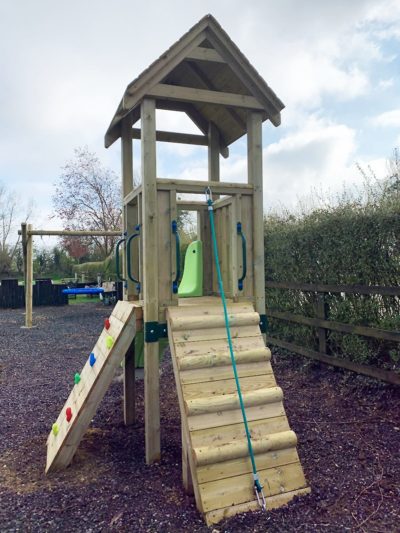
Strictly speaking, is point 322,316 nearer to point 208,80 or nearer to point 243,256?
point 243,256

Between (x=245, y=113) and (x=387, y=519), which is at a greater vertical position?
(x=245, y=113)

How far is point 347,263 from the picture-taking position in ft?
15.6

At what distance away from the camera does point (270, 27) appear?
194 inches

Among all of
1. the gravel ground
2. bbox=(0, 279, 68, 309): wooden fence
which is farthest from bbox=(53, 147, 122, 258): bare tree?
the gravel ground

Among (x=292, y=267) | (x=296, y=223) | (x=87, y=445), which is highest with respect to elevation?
(x=296, y=223)

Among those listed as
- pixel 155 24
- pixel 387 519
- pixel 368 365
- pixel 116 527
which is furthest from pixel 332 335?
pixel 155 24

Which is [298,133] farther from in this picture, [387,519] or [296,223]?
[387,519]

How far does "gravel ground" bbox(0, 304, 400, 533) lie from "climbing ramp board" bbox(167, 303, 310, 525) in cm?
14

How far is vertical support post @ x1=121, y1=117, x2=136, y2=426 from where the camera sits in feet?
12.8

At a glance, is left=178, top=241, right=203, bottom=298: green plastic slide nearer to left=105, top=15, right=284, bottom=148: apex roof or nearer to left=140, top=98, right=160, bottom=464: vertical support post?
left=140, top=98, right=160, bottom=464: vertical support post

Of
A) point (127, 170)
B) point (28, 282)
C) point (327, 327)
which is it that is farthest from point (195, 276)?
point (28, 282)

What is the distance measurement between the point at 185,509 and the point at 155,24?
17.0 ft

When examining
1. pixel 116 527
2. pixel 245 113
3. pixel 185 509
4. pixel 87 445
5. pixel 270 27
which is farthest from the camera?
pixel 270 27

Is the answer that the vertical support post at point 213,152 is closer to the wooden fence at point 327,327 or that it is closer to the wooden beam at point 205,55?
the wooden beam at point 205,55
